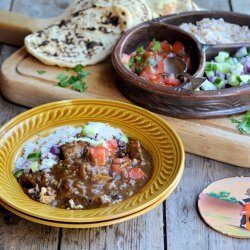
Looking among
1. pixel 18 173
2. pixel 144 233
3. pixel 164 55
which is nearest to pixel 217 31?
pixel 164 55

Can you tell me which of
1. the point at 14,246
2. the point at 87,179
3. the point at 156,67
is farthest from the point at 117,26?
the point at 14,246

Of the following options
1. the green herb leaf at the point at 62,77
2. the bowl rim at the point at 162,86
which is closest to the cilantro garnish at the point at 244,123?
the bowl rim at the point at 162,86

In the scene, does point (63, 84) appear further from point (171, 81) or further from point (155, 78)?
point (171, 81)

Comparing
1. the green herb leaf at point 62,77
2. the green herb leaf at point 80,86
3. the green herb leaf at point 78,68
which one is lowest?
the green herb leaf at point 62,77

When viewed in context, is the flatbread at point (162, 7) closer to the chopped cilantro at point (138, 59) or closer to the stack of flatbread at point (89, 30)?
the stack of flatbread at point (89, 30)

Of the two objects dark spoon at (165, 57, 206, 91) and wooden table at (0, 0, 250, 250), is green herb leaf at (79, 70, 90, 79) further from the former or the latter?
wooden table at (0, 0, 250, 250)

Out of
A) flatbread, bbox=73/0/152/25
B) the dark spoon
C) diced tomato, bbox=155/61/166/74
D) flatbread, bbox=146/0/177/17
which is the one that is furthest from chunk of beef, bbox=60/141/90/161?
flatbread, bbox=146/0/177/17

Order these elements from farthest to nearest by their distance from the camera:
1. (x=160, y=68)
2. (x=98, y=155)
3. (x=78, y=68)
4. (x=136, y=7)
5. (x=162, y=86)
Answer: (x=136, y=7) < (x=78, y=68) < (x=160, y=68) < (x=162, y=86) < (x=98, y=155)
